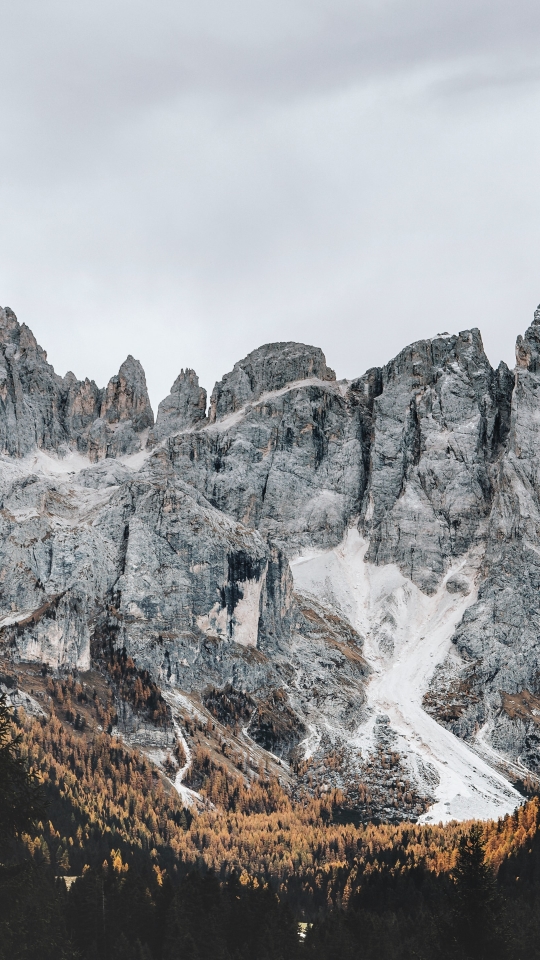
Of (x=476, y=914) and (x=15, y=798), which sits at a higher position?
(x=15, y=798)

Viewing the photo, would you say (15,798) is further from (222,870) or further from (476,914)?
(222,870)

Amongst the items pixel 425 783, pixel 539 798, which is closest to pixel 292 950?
pixel 539 798

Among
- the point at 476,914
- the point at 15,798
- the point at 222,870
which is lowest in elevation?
the point at 222,870

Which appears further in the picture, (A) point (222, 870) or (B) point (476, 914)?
(A) point (222, 870)

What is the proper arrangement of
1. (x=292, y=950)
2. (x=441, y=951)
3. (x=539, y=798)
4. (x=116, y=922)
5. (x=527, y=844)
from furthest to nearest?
(x=539, y=798), (x=527, y=844), (x=292, y=950), (x=116, y=922), (x=441, y=951)

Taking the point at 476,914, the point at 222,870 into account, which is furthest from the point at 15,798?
the point at 222,870

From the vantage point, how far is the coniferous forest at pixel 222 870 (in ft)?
152

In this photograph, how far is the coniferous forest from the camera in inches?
1818

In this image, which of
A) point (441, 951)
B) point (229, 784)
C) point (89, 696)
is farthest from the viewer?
point (89, 696)

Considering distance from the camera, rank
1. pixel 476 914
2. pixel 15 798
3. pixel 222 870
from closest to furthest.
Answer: pixel 15 798 → pixel 476 914 → pixel 222 870

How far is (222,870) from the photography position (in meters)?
132

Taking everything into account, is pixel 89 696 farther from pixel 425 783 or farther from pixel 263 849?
pixel 425 783

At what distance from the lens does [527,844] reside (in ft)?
372

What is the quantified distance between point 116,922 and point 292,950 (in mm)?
14128
